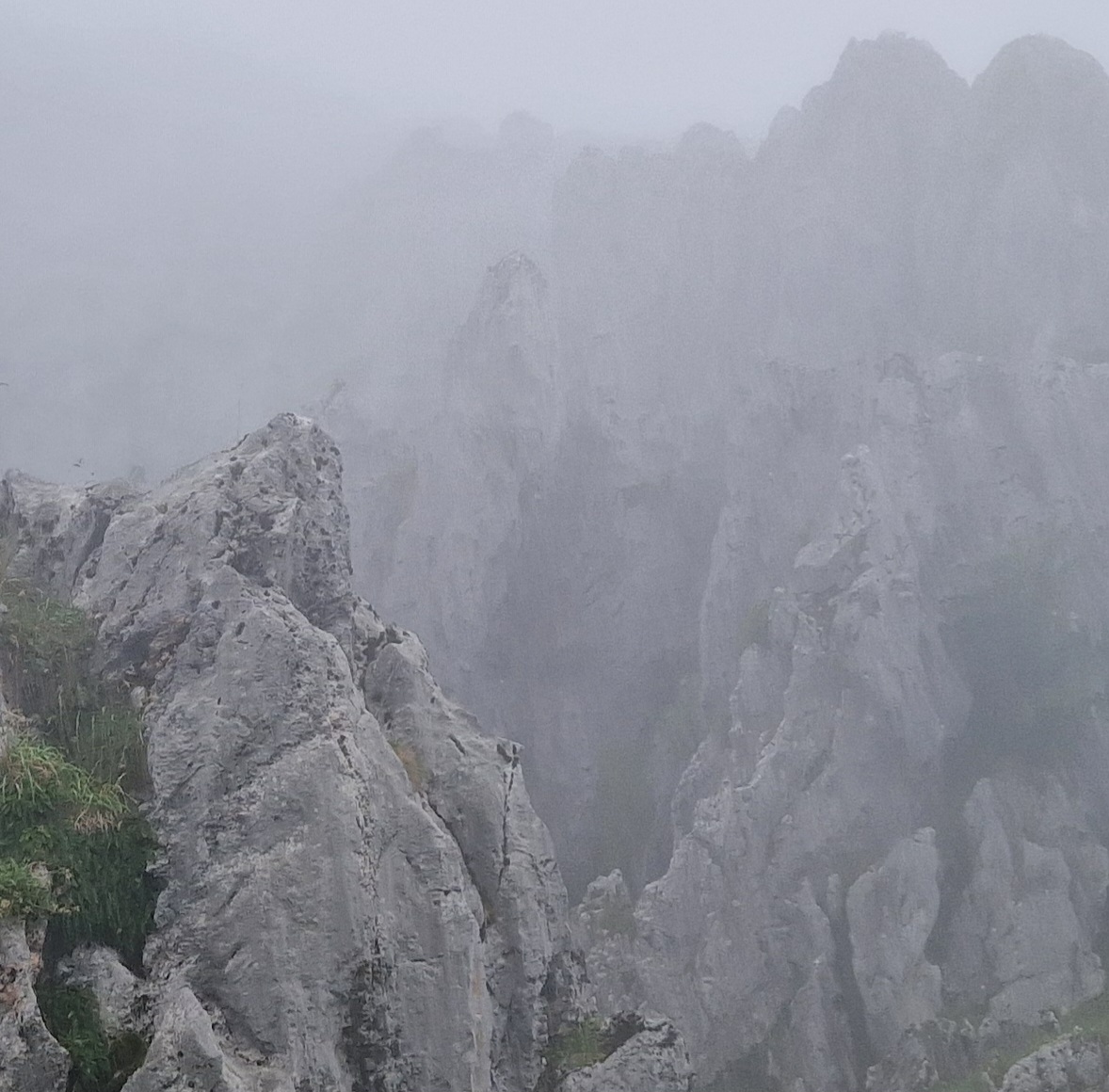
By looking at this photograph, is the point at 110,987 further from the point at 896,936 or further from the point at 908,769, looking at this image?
the point at 908,769

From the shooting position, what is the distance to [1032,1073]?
21.2m

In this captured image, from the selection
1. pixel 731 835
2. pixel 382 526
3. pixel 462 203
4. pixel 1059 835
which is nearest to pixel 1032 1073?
pixel 1059 835

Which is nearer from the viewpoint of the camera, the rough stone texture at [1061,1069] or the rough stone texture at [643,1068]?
the rough stone texture at [643,1068]

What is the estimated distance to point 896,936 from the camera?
25.0m

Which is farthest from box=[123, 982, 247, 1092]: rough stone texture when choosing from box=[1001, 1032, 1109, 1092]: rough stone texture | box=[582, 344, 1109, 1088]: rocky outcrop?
box=[582, 344, 1109, 1088]: rocky outcrop

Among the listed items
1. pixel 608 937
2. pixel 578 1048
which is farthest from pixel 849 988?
pixel 578 1048

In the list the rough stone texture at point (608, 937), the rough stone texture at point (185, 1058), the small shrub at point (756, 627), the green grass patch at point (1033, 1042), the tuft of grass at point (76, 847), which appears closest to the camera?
the rough stone texture at point (185, 1058)

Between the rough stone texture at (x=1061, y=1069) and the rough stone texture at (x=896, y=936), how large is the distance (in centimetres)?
296

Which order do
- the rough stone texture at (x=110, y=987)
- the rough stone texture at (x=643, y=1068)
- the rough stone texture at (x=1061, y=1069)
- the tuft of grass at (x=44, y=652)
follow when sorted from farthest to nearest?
the rough stone texture at (x=1061, y=1069)
the rough stone texture at (x=643, y=1068)
the tuft of grass at (x=44, y=652)
the rough stone texture at (x=110, y=987)

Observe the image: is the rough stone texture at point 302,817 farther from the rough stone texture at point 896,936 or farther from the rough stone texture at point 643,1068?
the rough stone texture at point 896,936

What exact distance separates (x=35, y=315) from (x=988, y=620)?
54626 mm

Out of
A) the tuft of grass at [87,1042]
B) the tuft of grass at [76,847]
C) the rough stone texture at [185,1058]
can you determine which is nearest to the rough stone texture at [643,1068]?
the rough stone texture at [185,1058]

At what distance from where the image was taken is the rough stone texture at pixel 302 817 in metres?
9.45

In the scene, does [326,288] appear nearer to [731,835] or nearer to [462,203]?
[462,203]
